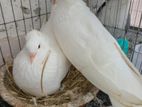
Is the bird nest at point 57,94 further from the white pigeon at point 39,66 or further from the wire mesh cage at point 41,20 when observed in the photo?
the wire mesh cage at point 41,20

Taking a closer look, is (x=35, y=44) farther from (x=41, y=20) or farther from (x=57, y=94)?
(x=41, y=20)

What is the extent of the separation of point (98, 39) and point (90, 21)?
7cm

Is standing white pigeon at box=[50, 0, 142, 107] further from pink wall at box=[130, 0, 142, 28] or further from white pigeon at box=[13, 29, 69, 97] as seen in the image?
pink wall at box=[130, 0, 142, 28]

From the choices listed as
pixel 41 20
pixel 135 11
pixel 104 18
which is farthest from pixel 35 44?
pixel 135 11

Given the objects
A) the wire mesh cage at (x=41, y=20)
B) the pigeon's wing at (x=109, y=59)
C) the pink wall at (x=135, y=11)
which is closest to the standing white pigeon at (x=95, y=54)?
the pigeon's wing at (x=109, y=59)

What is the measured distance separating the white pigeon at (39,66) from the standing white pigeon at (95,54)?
4 centimetres

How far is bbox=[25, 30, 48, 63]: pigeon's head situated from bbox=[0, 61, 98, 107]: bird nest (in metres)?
0.15

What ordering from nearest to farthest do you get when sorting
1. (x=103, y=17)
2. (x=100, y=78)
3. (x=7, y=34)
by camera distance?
(x=100, y=78)
(x=7, y=34)
(x=103, y=17)

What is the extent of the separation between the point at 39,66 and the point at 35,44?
7 cm

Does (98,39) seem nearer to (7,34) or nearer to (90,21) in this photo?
(90,21)

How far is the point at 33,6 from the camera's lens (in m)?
0.95

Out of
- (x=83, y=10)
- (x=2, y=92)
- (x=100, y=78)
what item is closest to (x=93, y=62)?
(x=100, y=78)

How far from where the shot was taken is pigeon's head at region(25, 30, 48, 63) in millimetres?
643

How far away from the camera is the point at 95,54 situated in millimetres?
635
